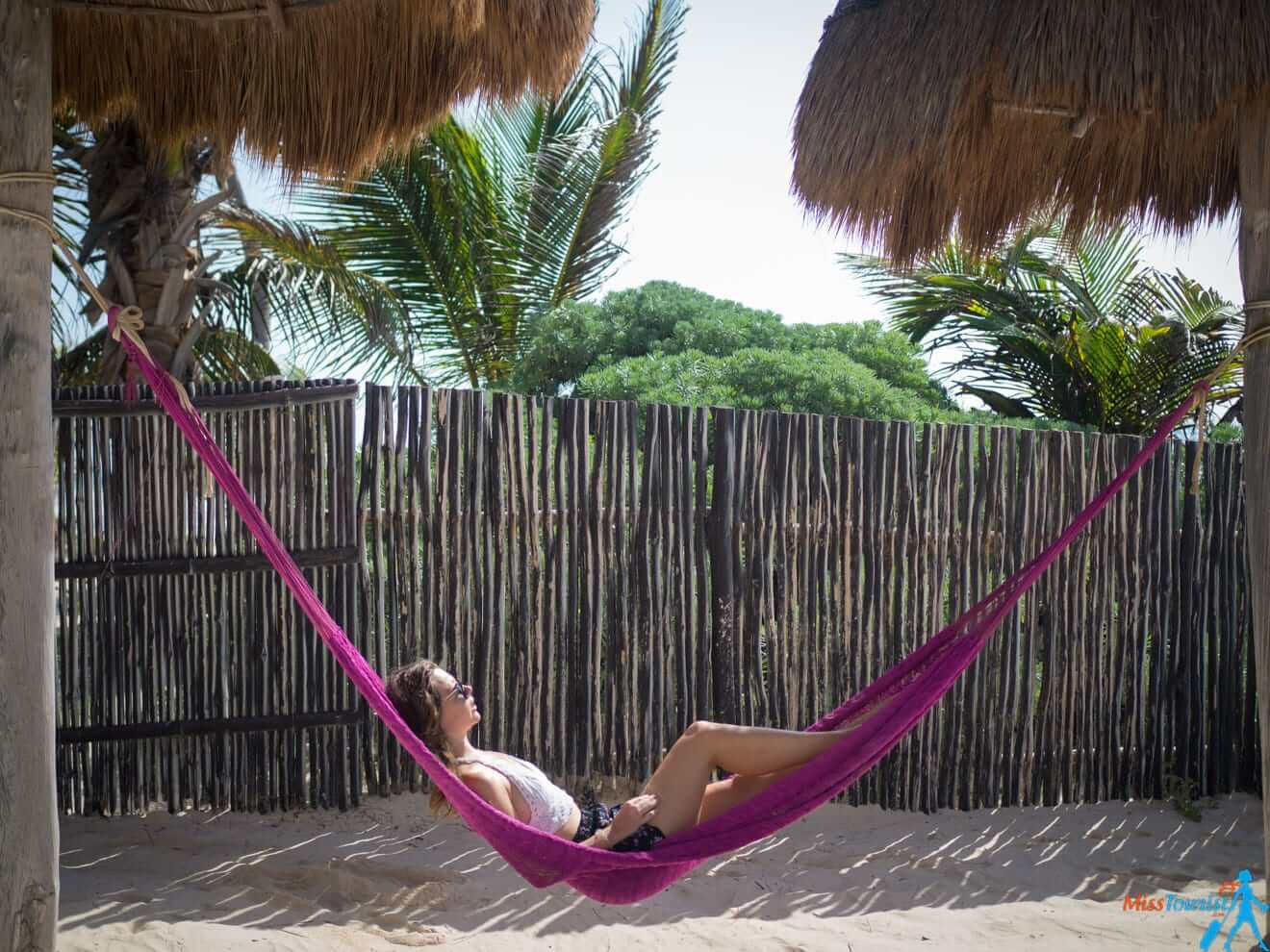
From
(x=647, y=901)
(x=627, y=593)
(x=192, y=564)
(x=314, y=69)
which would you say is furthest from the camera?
(x=627, y=593)

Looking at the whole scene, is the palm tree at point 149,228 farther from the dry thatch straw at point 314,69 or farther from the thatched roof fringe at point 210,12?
the thatched roof fringe at point 210,12

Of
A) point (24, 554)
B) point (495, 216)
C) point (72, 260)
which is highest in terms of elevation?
point (495, 216)

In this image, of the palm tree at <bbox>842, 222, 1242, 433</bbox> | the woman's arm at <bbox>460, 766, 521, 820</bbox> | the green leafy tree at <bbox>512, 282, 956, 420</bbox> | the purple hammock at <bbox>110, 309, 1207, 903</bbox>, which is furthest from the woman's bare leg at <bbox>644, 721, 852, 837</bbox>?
the palm tree at <bbox>842, 222, 1242, 433</bbox>

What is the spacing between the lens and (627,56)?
885cm

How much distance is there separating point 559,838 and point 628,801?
13.5 inches

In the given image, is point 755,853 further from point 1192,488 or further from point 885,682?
point 1192,488

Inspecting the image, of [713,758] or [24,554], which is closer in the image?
[24,554]

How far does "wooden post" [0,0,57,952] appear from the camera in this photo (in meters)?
2.29

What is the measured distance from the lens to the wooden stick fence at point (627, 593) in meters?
3.81

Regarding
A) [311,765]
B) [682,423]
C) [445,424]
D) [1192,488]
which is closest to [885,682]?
[1192,488]

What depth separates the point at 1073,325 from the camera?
28.5 feet

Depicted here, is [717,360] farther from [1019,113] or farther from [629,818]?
[629,818]

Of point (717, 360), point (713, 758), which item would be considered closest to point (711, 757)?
point (713, 758)

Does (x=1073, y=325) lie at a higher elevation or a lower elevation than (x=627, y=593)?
higher
